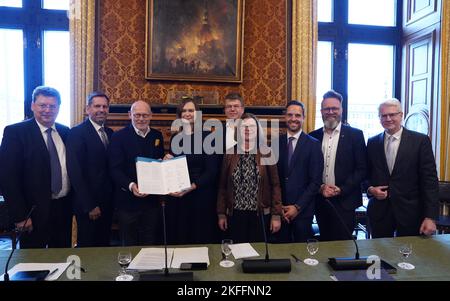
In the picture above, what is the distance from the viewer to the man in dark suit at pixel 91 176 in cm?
263

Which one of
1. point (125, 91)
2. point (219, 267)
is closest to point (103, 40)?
point (125, 91)

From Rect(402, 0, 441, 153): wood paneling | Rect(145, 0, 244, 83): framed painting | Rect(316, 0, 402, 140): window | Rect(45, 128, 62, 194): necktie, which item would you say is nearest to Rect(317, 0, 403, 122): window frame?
Rect(316, 0, 402, 140): window

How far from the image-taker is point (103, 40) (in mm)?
4172

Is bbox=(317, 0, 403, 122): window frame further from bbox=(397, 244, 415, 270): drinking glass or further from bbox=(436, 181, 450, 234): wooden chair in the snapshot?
bbox=(397, 244, 415, 270): drinking glass

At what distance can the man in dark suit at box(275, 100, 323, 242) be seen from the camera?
2666 millimetres

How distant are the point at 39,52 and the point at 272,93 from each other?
3049 millimetres

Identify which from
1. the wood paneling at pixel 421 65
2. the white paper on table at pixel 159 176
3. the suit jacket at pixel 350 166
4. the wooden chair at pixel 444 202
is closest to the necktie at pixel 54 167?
the white paper on table at pixel 159 176

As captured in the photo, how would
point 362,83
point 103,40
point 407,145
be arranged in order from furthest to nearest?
point 362,83 → point 103,40 → point 407,145

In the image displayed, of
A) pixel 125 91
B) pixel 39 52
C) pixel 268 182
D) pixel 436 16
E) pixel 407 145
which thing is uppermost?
pixel 436 16

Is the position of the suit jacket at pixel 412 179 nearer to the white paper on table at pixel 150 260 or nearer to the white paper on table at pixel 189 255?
the white paper on table at pixel 189 255

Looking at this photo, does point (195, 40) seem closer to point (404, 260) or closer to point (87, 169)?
point (87, 169)
